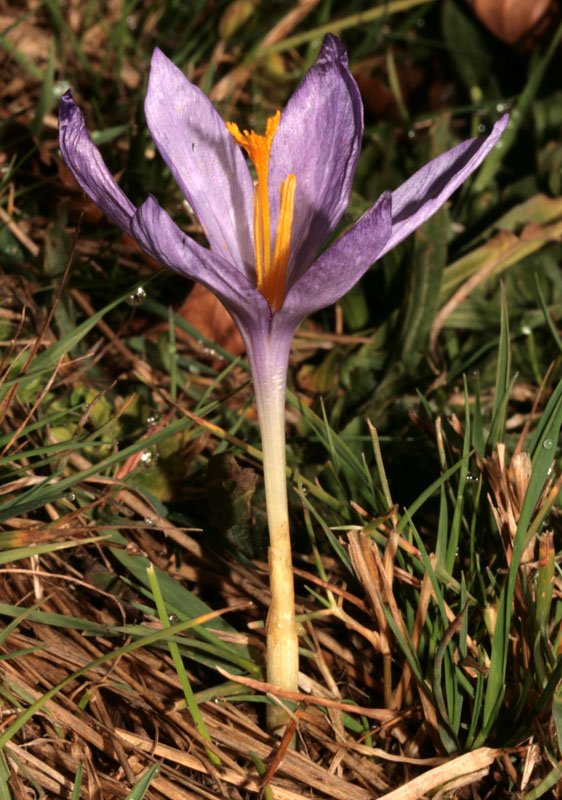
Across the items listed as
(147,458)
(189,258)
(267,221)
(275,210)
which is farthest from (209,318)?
(189,258)

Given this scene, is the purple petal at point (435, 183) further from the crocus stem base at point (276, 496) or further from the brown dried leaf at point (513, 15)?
the brown dried leaf at point (513, 15)

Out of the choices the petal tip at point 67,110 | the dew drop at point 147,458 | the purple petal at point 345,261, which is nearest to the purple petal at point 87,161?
the petal tip at point 67,110

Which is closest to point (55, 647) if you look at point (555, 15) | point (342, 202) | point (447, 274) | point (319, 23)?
point (342, 202)

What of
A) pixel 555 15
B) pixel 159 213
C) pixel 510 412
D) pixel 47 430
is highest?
pixel 555 15

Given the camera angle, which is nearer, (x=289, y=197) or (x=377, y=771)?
(x=289, y=197)

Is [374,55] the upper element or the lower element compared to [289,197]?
upper

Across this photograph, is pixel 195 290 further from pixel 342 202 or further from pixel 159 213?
pixel 159 213

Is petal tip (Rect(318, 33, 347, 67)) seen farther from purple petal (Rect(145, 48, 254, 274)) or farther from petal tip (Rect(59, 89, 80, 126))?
petal tip (Rect(59, 89, 80, 126))

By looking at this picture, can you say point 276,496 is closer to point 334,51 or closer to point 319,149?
point 319,149
